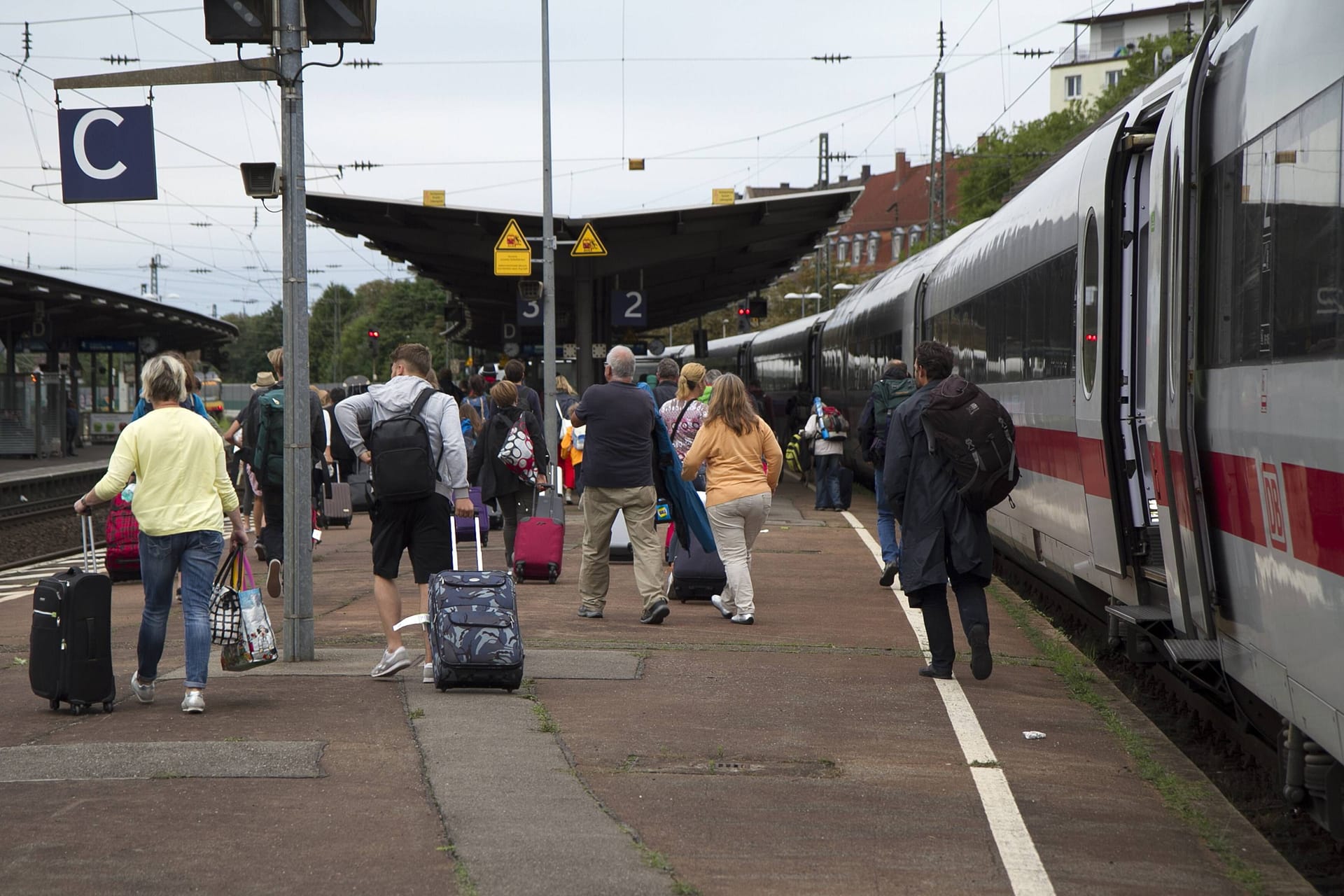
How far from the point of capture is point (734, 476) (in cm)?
1091

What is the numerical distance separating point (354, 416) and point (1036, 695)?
3909 mm

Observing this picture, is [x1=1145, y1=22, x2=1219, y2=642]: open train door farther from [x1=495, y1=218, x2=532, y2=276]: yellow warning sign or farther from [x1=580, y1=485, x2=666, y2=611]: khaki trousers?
[x1=495, y1=218, x2=532, y2=276]: yellow warning sign

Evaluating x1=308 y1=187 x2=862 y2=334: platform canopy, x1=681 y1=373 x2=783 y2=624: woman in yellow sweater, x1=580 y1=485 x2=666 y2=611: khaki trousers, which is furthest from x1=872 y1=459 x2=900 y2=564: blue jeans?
x1=308 y1=187 x2=862 y2=334: platform canopy

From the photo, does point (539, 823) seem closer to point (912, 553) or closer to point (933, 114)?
point (912, 553)

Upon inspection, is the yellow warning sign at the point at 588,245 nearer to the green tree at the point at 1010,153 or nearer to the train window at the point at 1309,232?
the train window at the point at 1309,232

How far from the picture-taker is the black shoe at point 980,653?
28.3 ft

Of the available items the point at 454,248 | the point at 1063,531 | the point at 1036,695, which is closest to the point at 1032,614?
the point at 1063,531

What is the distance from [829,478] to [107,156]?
14.2 metres

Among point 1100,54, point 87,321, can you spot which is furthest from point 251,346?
point 87,321

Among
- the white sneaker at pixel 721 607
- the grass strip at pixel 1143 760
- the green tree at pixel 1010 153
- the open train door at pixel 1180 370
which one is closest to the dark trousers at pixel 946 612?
the grass strip at pixel 1143 760

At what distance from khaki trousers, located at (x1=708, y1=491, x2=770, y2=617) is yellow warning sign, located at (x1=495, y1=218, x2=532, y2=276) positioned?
36.8 ft

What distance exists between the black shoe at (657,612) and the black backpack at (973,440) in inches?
109

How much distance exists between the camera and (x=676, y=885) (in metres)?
4.89

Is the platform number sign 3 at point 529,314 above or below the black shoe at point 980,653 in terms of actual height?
above
